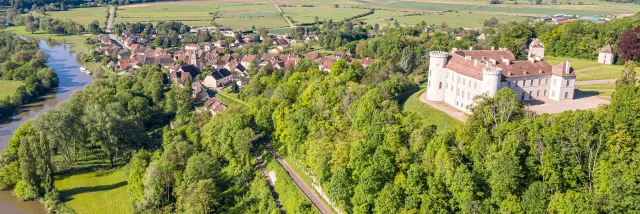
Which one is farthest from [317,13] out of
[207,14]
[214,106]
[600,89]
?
[600,89]

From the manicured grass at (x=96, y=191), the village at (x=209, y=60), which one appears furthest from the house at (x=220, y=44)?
the manicured grass at (x=96, y=191)

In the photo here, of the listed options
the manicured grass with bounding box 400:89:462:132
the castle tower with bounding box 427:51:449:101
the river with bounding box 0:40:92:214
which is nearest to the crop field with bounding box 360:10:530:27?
the river with bounding box 0:40:92:214

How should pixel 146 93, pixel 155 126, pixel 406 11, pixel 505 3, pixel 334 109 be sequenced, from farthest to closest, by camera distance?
1. pixel 505 3
2. pixel 406 11
3. pixel 146 93
4. pixel 155 126
5. pixel 334 109

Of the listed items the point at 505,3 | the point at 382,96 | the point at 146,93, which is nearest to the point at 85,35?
the point at 146,93

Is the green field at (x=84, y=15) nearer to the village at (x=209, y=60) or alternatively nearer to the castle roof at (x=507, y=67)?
the village at (x=209, y=60)

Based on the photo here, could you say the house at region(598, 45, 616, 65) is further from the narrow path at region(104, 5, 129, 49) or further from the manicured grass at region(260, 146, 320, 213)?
the narrow path at region(104, 5, 129, 49)

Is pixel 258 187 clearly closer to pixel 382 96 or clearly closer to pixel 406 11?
pixel 382 96
